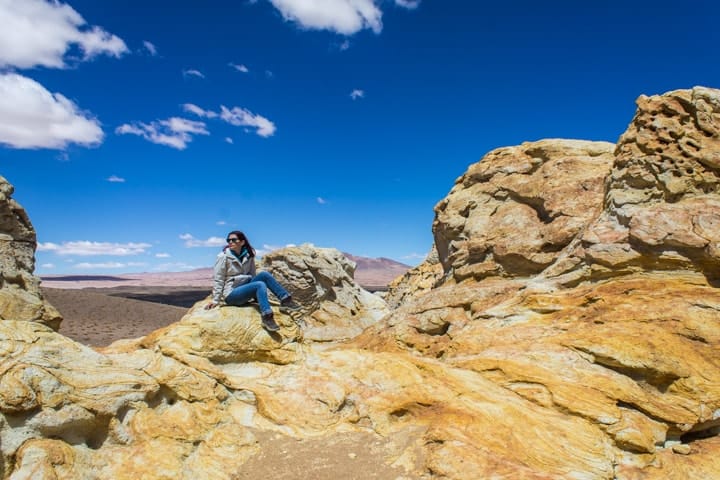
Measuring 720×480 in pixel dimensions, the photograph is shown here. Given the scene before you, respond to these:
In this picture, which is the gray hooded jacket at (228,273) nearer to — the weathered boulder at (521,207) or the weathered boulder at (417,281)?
the weathered boulder at (521,207)

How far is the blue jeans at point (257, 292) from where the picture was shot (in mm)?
11508

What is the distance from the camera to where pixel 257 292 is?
11.7 meters

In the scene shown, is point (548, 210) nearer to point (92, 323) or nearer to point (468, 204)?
point (468, 204)

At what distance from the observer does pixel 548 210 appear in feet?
58.7

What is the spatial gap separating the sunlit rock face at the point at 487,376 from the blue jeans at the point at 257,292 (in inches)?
11.0

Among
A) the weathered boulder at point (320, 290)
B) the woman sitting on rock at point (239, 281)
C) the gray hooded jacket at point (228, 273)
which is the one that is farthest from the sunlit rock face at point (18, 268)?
the weathered boulder at point (320, 290)

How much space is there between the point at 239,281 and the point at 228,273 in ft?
1.15

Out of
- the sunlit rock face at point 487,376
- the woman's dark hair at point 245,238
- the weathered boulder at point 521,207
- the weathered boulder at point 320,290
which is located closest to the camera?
the sunlit rock face at point 487,376

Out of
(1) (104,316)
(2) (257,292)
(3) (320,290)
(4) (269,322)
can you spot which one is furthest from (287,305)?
(1) (104,316)

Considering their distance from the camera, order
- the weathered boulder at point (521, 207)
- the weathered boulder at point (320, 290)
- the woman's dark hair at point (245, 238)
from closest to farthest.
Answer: the woman's dark hair at point (245, 238), the weathered boulder at point (521, 207), the weathered boulder at point (320, 290)

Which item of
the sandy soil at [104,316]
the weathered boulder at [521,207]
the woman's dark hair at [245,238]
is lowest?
the sandy soil at [104,316]

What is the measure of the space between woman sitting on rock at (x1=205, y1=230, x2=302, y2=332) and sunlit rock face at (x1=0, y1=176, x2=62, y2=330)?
8934 mm

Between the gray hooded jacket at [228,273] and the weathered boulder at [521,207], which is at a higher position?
the weathered boulder at [521,207]

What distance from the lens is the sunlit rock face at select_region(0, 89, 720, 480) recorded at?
8.12m
